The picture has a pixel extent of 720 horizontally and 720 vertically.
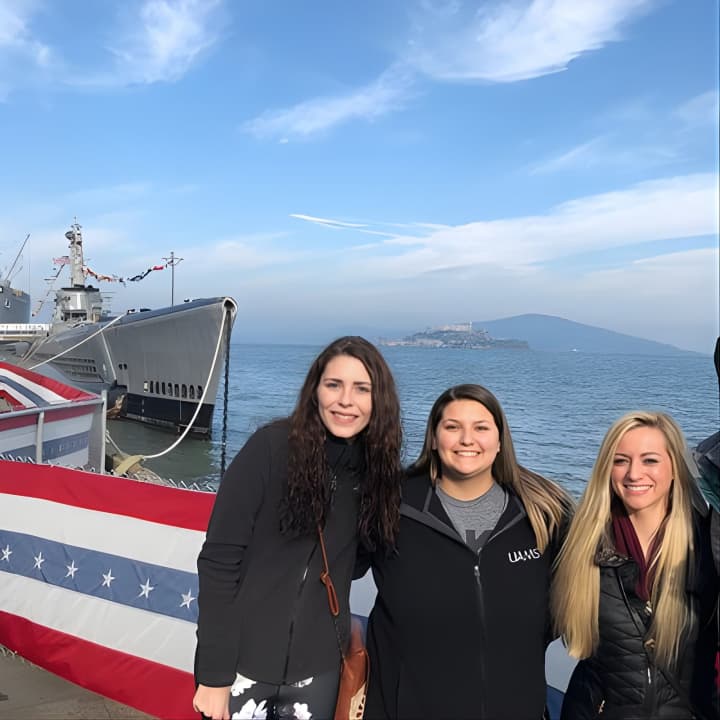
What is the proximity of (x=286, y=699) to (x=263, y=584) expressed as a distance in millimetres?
369

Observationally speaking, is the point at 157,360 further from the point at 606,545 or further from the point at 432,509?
the point at 606,545

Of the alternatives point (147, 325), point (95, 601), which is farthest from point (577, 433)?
point (95, 601)

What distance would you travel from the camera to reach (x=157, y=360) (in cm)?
2734

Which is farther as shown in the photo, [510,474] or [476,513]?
[510,474]

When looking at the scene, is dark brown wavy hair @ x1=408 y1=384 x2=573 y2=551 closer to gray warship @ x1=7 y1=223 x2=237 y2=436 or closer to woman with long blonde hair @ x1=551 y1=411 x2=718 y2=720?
woman with long blonde hair @ x1=551 y1=411 x2=718 y2=720

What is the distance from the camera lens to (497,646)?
A: 188 cm

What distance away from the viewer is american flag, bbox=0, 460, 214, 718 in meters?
3.34

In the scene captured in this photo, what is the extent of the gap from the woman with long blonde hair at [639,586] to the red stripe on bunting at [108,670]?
2126 millimetres

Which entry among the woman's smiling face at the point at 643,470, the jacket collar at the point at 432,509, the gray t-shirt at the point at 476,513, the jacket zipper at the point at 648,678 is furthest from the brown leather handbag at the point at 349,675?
the woman's smiling face at the point at 643,470

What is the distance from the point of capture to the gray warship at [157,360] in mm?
24969

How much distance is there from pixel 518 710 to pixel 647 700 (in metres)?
0.37

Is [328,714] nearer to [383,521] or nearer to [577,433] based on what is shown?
[383,521]

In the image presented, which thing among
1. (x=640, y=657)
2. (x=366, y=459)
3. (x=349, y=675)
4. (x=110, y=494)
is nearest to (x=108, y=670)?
(x=110, y=494)

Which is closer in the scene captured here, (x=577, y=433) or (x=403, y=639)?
(x=403, y=639)
